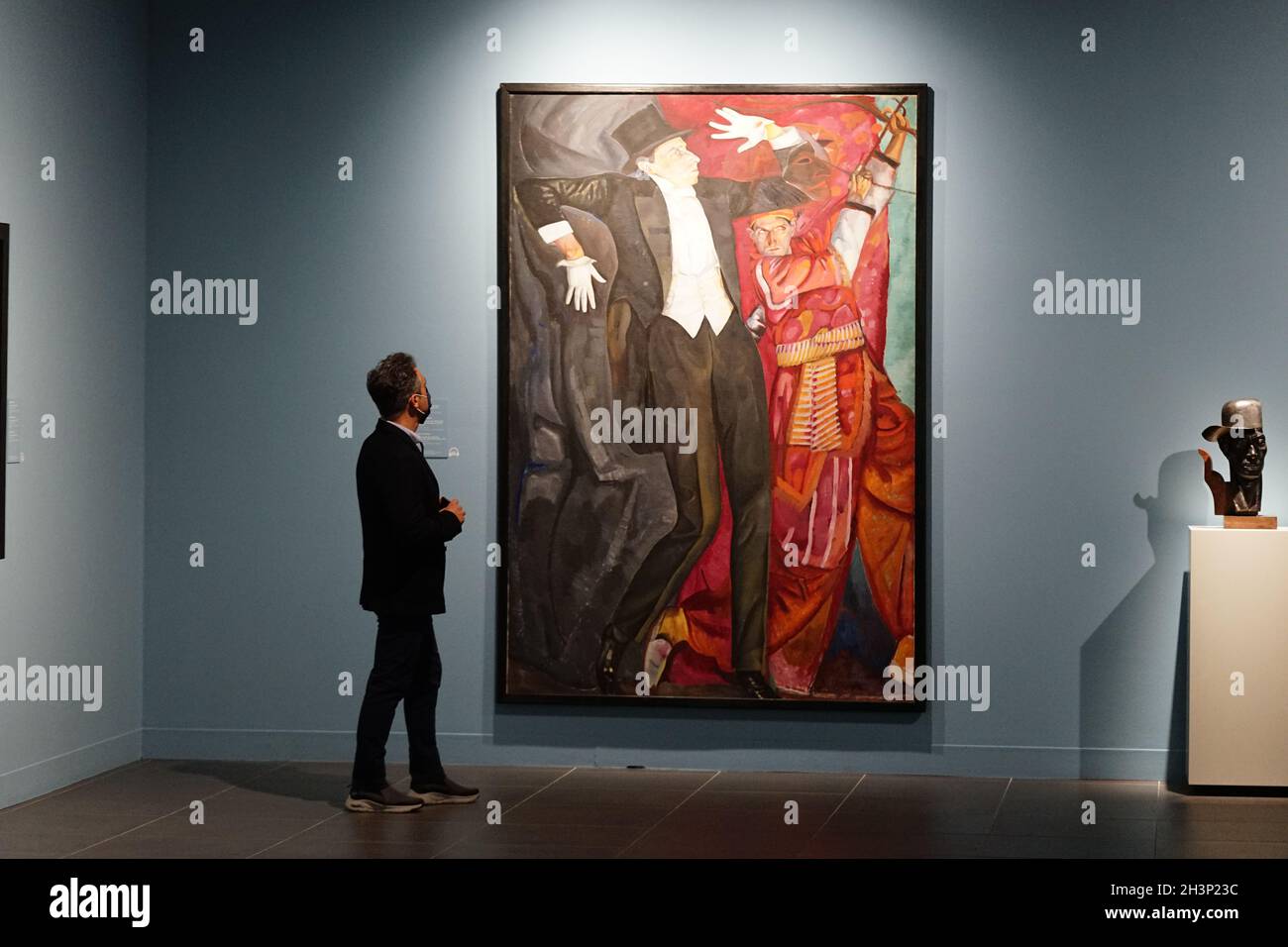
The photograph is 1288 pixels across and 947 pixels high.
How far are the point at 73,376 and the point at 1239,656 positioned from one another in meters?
4.84

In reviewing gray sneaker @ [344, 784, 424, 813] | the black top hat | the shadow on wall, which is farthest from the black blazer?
the shadow on wall

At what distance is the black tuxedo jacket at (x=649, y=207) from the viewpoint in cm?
720

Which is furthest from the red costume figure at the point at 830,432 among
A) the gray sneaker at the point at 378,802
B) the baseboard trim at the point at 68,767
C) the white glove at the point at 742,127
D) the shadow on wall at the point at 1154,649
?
the baseboard trim at the point at 68,767

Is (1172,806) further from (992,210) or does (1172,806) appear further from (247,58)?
(247,58)

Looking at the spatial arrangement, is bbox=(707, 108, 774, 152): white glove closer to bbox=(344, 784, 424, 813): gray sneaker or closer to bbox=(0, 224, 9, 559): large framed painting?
bbox=(0, 224, 9, 559): large framed painting

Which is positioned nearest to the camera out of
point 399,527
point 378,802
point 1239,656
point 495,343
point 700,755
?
point 399,527

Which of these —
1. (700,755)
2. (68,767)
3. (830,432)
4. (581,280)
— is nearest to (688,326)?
(581,280)

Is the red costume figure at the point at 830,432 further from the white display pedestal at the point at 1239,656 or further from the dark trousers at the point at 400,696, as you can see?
the dark trousers at the point at 400,696

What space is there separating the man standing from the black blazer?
127 cm

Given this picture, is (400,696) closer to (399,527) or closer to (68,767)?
(399,527)

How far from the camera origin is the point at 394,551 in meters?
6.24

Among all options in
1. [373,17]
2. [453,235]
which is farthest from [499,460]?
[373,17]
